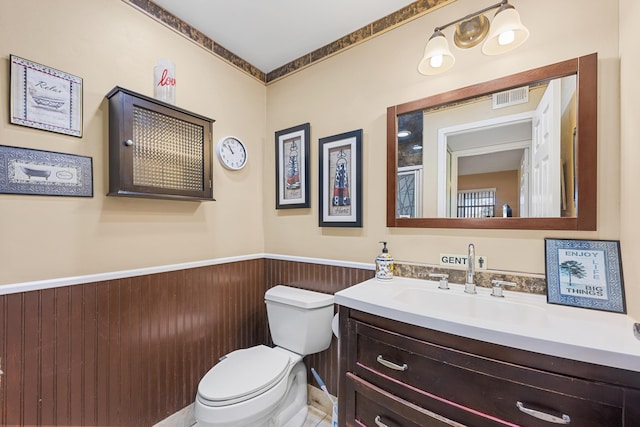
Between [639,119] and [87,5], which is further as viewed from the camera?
[87,5]

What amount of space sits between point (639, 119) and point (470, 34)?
0.75m

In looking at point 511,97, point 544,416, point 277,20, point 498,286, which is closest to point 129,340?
point 544,416

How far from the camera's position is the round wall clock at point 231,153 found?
180 centimetres

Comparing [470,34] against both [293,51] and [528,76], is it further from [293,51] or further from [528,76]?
[293,51]

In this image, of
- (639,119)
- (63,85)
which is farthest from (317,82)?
(639,119)

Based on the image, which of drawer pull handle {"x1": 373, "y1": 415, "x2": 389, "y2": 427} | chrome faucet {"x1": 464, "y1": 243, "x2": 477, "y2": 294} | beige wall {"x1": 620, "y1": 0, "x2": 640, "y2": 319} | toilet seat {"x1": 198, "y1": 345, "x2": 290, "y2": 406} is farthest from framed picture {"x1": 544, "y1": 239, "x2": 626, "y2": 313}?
toilet seat {"x1": 198, "y1": 345, "x2": 290, "y2": 406}

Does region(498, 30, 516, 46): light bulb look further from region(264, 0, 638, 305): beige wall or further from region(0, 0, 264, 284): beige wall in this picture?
region(0, 0, 264, 284): beige wall

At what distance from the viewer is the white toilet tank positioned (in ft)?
5.22

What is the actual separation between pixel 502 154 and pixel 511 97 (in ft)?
0.88

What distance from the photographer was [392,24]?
1.54 m

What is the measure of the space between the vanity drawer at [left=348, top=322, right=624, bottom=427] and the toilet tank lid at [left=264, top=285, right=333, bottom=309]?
1.71 ft

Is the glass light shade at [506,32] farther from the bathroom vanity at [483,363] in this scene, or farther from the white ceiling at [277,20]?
the bathroom vanity at [483,363]

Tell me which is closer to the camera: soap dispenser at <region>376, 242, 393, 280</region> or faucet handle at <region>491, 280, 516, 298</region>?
faucet handle at <region>491, 280, 516, 298</region>

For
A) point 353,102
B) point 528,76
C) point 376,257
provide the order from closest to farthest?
point 528,76
point 376,257
point 353,102
